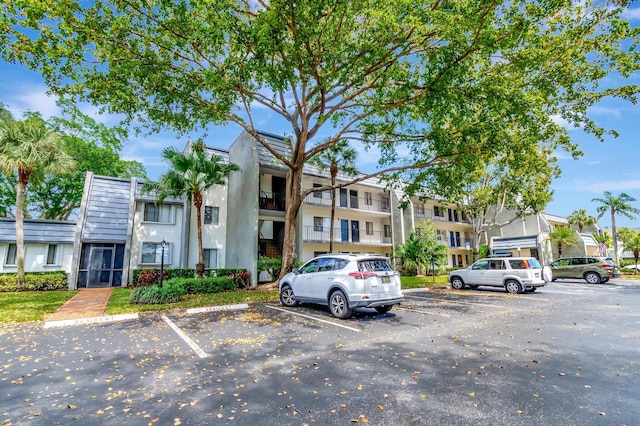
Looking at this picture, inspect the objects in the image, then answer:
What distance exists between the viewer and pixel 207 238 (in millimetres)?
21188

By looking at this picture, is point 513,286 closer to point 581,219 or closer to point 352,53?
point 352,53

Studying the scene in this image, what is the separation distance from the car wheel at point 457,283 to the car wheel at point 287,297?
11.1m

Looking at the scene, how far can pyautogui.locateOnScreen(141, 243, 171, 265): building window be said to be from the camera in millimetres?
19609

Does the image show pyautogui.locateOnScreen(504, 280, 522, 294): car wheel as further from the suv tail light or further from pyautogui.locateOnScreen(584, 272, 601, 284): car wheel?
the suv tail light

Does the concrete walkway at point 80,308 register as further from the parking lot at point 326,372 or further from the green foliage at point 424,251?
the green foliage at point 424,251

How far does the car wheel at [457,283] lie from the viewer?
1769 cm

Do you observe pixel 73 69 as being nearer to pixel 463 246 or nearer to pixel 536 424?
pixel 536 424

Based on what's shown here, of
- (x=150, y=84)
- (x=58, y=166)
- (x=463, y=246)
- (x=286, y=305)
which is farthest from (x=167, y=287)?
(x=463, y=246)

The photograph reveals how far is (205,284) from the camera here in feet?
51.4

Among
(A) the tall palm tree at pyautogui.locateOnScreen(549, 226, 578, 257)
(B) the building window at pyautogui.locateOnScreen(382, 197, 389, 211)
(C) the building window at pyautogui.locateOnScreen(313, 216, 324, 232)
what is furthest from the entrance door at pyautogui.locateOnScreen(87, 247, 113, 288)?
(A) the tall palm tree at pyautogui.locateOnScreen(549, 226, 578, 257)

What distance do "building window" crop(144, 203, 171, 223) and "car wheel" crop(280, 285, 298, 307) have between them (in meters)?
13.1

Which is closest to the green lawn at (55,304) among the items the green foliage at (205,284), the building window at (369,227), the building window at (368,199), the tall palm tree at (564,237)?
the green foliage at (205,284)

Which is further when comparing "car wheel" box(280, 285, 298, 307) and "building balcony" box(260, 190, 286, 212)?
"building balcony" box(260, 190, 286, 212)

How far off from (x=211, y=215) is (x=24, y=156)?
10074 millimetres
